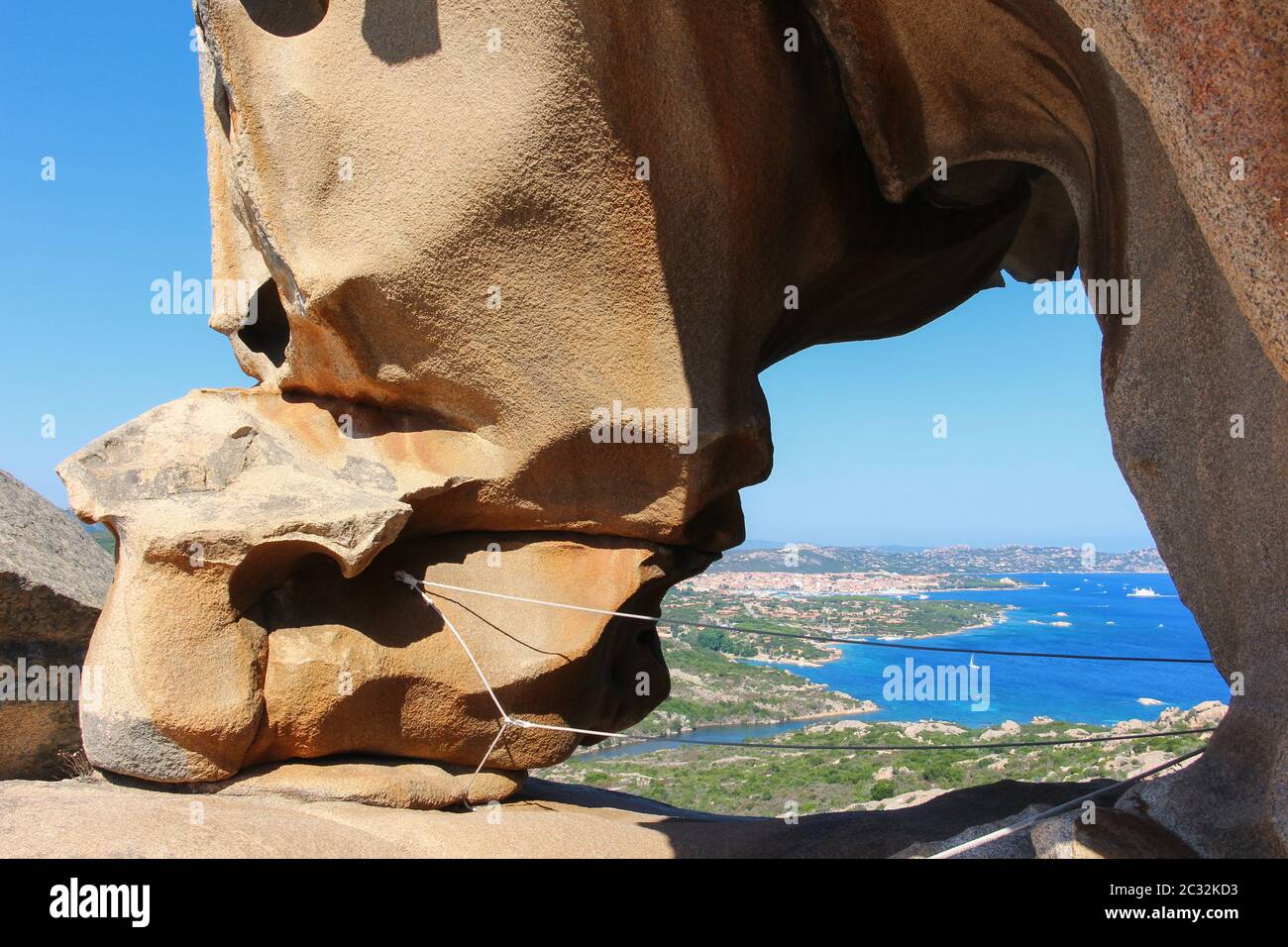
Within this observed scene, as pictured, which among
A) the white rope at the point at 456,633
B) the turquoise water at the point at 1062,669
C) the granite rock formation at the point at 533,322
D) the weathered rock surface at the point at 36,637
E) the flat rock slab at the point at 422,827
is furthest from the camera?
the turquoise water at the point at 1062,669

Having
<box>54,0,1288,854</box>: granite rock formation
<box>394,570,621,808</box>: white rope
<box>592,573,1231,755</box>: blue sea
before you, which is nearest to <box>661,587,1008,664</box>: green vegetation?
<box>592,573,1231,755</box>: blue sea

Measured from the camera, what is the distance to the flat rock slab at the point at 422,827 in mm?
3645

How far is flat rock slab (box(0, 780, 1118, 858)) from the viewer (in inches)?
143

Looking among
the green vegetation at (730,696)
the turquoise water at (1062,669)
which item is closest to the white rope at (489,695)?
the green vegetation at (730,696)

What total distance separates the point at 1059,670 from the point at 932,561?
99.2 ft

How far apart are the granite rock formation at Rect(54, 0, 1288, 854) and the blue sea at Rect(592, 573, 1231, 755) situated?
42.1ft

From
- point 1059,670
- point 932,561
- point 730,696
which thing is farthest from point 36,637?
point 932,561

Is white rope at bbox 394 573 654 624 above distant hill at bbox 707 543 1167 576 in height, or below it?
above

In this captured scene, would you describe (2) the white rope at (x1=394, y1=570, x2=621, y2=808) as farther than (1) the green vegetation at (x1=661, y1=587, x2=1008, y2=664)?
No

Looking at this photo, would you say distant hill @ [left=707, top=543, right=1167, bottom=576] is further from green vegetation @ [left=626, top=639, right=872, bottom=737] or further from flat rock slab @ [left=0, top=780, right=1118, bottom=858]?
flat rock slab @ [left=0, top=780, right=1118, bottom=858]

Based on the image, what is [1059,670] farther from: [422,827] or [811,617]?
[422,827]

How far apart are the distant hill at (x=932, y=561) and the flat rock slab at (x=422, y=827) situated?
41.6 meters

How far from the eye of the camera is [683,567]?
19.1 ft

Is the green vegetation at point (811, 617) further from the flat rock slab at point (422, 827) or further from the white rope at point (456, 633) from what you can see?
the white rope at point (456, 633)
